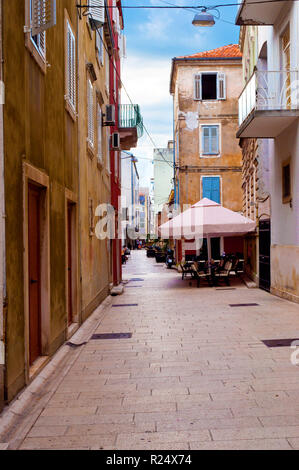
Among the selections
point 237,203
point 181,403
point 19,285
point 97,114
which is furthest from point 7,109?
point 237,203

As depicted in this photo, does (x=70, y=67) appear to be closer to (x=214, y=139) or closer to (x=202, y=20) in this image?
(x=202, y=20)

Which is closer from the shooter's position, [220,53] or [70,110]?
[70,110]

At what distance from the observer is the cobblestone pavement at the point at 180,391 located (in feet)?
13.2

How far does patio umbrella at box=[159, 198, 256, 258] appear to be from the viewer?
1706cm

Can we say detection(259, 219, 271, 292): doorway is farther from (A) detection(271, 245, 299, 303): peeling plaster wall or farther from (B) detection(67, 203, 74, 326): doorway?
(B) detection(67, 203, 74, 326): doorway

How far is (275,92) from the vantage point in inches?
518

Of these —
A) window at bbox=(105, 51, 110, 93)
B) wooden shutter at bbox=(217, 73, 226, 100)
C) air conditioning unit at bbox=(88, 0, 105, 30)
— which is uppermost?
wooden shutter at bbox=(217, 73, 226, 100)

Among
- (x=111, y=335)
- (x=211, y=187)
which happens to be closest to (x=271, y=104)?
(x=111, y=335)

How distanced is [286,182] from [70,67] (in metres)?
6.87

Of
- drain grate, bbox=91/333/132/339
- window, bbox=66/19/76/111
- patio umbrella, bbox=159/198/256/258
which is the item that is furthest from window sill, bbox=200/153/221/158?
drain grate, bbox=91/333/132/339

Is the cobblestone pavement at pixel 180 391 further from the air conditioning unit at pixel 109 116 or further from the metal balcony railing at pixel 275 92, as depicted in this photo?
the air conditioning unit at pixel 109 116

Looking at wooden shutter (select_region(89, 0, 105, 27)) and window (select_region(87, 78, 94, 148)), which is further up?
wooden shutter (select_region(89, 0, 105, 27))

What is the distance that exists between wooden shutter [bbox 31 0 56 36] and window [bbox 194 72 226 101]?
24385mm
